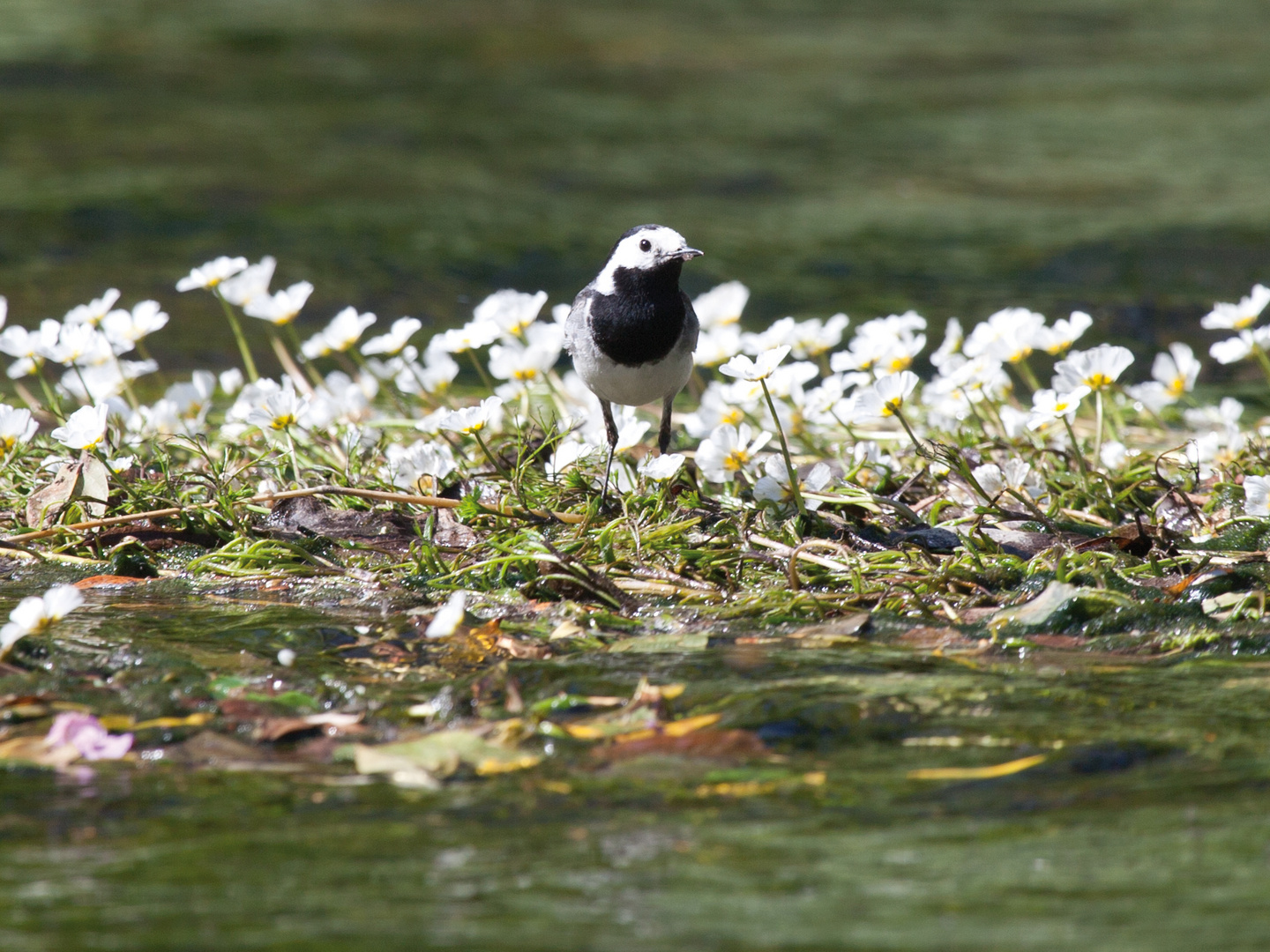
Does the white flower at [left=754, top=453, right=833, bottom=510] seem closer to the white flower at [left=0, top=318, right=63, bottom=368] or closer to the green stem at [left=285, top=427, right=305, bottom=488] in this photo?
the green stem at [left=285, top=427, right=305, bottom=488]

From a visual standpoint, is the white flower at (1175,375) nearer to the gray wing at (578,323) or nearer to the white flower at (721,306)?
the white flower at (721,306)

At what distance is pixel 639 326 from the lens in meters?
4.00

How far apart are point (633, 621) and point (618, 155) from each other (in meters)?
8.65

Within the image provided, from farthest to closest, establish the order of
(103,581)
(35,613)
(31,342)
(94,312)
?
(94,312) → (31,342) → (103,581) → (35,613)

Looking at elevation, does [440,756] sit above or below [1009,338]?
below

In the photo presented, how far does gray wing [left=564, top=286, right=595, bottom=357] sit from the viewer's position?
4.18m

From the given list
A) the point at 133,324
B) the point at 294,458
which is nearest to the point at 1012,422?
the point at 294,458

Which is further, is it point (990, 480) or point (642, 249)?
point (642, 249)

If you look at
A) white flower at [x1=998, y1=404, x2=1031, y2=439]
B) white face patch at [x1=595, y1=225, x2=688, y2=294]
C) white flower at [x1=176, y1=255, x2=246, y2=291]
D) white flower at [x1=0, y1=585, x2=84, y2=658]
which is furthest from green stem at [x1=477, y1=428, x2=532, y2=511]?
white flower at [x1=998, y1=404, x2=1031, y2=439]

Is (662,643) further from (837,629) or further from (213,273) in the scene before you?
(213,273)

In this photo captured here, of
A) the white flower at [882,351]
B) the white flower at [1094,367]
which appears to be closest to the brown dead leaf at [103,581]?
the white flower at [882,351]

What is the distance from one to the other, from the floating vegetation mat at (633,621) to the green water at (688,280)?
0.02 m

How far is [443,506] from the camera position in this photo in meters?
3.83

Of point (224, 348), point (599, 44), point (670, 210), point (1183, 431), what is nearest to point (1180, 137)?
point (670, 210)
